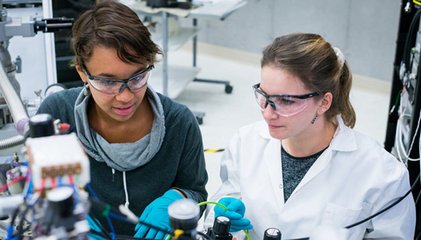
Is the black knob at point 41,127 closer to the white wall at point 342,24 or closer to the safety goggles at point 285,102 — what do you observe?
the safety goggles at point 285,102

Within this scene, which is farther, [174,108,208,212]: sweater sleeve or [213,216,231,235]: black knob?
[174,108,208,212]: sweater sleeve

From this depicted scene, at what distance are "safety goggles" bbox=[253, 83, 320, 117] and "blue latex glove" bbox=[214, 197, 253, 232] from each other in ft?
0.88

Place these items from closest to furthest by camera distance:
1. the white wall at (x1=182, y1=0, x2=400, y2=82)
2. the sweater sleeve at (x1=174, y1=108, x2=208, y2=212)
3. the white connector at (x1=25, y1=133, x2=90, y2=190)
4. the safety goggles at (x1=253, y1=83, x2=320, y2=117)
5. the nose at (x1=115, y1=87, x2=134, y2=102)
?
the white connector at (x1=25, y1=133, x2=90, y2=190) → the nose at (x1=115, y1=87, x2=134, y2=102) → the safety goggles at (x1=253, y1=83, x2=320, y2=117) → the sweater sleeve at (x1=174, y1=108, x2=208, y2=212) → the white wall at (x1=182, y1=0, x2=400, y2=82)

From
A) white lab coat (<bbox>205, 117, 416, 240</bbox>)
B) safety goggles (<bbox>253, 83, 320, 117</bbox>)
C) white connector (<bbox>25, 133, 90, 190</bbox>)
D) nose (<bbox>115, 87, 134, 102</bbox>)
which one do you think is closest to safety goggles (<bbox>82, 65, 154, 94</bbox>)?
nose (<bbox>115, 87, 134, 102</bbox>)

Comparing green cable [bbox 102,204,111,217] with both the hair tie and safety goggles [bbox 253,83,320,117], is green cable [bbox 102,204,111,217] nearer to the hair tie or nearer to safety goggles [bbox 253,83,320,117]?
safety goggles [bbox 253,83,320,117]

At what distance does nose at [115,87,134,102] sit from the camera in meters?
1.17

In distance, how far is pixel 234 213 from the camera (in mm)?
1237

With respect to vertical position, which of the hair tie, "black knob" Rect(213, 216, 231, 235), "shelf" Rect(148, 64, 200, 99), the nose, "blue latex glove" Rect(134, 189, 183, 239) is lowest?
"shelf" Rect(148, 64, 200, 99)

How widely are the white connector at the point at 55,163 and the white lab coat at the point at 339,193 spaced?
2.96 ft

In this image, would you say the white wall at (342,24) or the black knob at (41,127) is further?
the white wall at (342,24)

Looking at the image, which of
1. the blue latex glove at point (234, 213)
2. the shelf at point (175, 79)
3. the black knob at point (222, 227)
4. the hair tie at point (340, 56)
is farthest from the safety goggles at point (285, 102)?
the shelf at point (175, 79)

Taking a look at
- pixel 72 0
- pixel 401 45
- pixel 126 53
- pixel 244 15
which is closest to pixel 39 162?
pixel 126 53

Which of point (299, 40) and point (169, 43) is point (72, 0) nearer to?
point (299, 40)

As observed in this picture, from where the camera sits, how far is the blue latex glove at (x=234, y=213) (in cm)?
123
